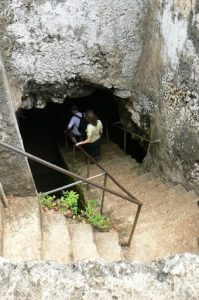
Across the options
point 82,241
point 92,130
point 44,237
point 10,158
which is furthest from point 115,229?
point 92,130

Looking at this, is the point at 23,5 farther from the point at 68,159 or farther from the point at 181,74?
the point at 68,159

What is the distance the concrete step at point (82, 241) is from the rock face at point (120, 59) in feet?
7.60

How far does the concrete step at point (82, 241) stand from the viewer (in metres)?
4.46

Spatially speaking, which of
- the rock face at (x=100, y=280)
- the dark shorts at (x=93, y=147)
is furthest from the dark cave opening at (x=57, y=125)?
the rock face at (x=100, y=280)

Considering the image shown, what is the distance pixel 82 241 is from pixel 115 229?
3.58 ft

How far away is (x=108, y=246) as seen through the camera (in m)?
4.98

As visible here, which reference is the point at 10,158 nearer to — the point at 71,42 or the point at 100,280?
the point at 100,280

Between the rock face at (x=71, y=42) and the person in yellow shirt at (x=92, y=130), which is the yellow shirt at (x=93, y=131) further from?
→ the rock face at (x=71, y=42)

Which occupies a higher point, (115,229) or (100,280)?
(100,280)

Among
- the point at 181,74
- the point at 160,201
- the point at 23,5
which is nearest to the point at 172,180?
the point at 160,201

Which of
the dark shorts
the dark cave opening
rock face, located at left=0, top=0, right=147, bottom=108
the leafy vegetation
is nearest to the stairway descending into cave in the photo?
the leafy vegetation

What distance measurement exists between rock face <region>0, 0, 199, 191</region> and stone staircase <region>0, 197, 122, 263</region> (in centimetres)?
232

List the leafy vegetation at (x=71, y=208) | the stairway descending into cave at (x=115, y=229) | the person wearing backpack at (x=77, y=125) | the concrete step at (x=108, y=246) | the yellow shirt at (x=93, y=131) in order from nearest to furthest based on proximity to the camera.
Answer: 1. the stairway descending into cave at (x=115, y=229)
2. the concrete step at (x=108, y=246)
3. the leafy vegetation at (x=71, y=208)
4. the yellow shirt at (x=93, y=131)
5. the person wearing backpack at (x=77, y=125)

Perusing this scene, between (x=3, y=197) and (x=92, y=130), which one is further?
(x=92, y=130)
